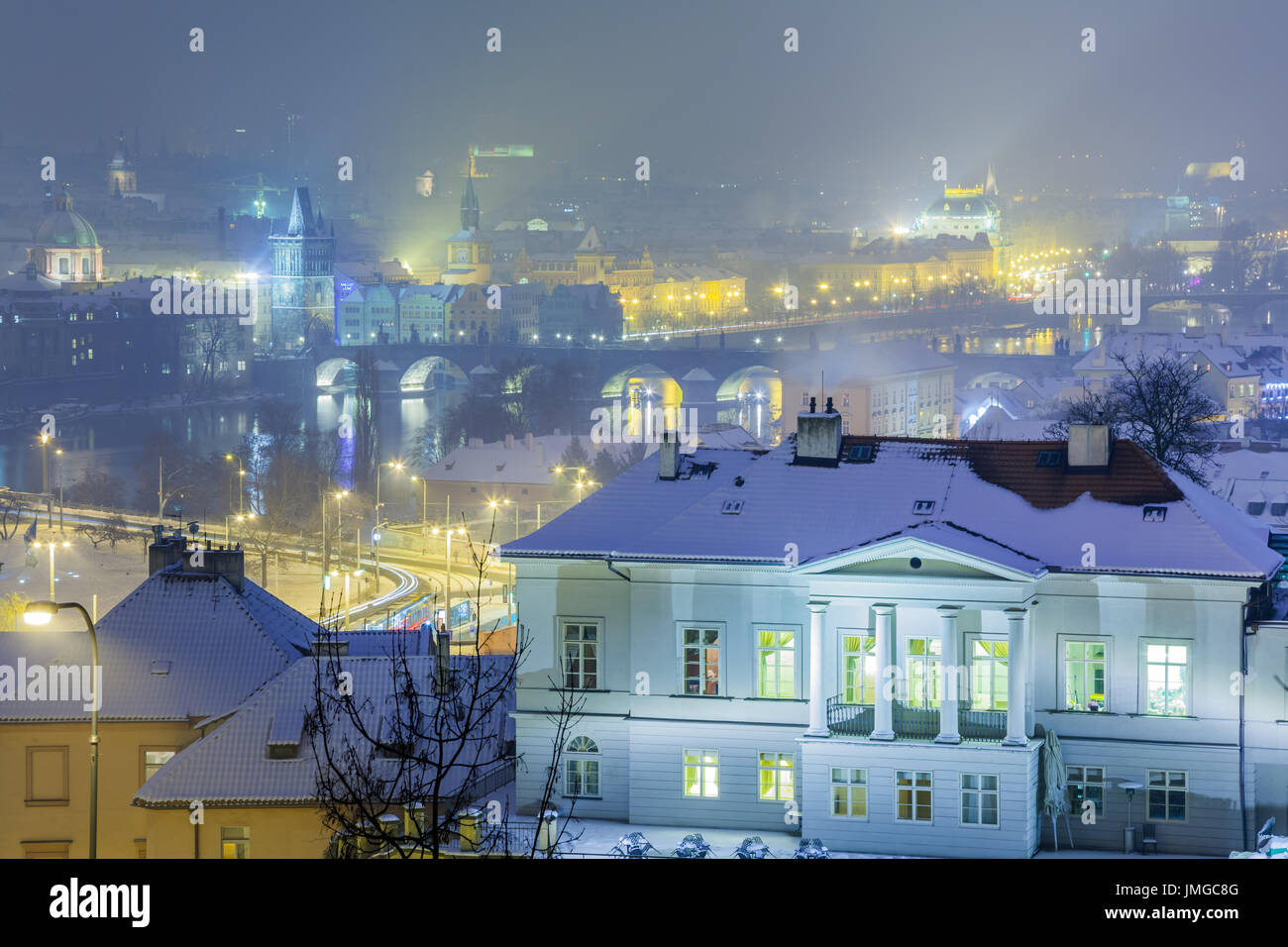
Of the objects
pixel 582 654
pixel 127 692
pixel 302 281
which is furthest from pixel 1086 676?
pixel 302 281

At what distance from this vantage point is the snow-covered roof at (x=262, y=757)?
47.5ft

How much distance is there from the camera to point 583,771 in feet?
50.5

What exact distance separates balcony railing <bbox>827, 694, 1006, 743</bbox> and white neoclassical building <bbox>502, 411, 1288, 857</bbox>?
0.06 feet

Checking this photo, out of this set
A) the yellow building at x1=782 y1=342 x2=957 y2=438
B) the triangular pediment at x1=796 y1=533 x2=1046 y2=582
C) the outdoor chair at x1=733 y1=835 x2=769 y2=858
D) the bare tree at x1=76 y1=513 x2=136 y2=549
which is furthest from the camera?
the yellow building at x1=782 y1=342 x2=957 y2=438

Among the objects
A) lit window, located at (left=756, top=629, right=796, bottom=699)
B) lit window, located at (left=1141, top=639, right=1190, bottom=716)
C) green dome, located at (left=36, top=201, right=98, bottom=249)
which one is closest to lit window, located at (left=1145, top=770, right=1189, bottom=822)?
lit window, located at (left=1141, top=639, right=1190, bottom=716)

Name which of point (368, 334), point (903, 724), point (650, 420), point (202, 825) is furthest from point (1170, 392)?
point (368, 334)

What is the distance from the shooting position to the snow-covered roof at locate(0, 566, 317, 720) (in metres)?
16.3

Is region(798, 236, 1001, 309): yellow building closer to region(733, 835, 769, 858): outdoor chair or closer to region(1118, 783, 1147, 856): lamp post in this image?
region(1118, 783, 1147, 856): lamp post

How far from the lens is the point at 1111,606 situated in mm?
14430

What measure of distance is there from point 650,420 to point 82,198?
426 feet

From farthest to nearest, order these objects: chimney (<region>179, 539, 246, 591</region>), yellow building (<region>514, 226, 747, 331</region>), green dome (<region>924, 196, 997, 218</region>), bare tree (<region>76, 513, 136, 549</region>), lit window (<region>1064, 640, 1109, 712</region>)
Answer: green dome (<region>924, 196, 997, 218</region>) → yellow building (<region>514, 226, 747, 331</region>) → bare tree (<region>76, 513, 136, 549</region>) → chimney (<region>179, 539, 246, 591</region>) → lit window (<region>1064, 640, 1109, 712</region>)

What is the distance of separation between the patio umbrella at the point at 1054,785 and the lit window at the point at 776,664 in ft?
6.59

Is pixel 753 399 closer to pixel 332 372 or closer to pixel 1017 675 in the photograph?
pixel 332 372
